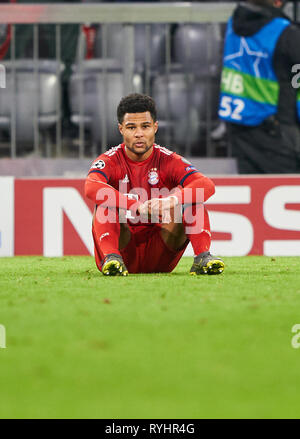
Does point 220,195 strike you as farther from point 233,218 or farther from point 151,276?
point 151,276

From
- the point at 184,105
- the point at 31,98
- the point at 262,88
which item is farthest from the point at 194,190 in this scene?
the point at 31,98

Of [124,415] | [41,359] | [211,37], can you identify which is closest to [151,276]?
[41,359]

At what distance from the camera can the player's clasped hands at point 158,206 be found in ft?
13.3

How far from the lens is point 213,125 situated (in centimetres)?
758

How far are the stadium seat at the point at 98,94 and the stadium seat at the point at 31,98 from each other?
0.66ft

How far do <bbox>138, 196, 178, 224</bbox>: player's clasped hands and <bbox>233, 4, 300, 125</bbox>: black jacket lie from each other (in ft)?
10.5

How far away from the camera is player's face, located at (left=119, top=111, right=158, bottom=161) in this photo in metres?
4.36

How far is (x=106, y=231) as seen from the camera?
4191mm

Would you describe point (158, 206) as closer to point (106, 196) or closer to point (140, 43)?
point (106, 196)

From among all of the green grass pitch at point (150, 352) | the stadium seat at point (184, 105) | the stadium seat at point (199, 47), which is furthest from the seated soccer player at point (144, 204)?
the stadium seat at point (199, 47)

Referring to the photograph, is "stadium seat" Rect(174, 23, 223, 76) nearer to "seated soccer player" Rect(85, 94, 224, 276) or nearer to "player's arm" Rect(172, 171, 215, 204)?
"seated soccer player" Rect(85, 94, 224, 276)

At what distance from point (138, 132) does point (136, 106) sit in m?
0.16

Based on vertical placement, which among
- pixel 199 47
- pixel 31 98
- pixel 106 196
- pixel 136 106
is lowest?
pixel 106 196
